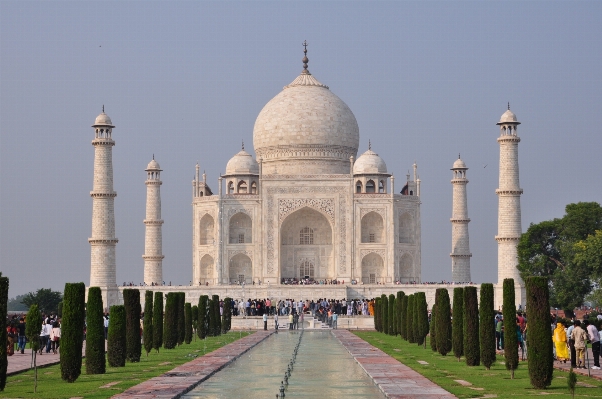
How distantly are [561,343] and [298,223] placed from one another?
85.0 ft

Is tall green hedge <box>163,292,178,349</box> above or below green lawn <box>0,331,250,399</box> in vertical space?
above

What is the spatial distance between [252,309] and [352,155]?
464 inches

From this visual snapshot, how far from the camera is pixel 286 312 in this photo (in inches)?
1356

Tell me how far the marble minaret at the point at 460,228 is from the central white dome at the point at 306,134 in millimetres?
4417

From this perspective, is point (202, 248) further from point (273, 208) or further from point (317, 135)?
point (317, 135)

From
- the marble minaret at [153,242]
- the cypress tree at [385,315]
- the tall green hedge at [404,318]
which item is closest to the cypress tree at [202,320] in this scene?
the tall green hedge at [404,318]

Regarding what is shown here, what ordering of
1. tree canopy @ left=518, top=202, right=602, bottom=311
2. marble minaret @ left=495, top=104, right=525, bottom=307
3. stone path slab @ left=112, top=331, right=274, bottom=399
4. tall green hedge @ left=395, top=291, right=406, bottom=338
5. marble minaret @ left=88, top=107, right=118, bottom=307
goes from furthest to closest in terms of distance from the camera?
1. marble minaret @ left=88, top=107, right=118, bottom=307
2. marble minaret @ left=495, top=104, right=525, bottom=307
3. tree canopy @ left=518, top=202, right=602, bottom=311
4. tall green hedge @ left=395, top=291, right=406, bottom=338
5. stone path slab @ left=112, top=331, right=274, bottom=399

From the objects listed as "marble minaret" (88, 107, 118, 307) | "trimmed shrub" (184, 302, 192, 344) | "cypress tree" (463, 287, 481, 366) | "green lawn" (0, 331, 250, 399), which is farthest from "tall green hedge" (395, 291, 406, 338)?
"marble minaret" (88, 107, 118, 307)

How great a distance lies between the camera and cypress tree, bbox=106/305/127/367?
15.8 meters

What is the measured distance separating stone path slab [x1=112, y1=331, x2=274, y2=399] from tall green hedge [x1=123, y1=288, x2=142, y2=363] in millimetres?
956

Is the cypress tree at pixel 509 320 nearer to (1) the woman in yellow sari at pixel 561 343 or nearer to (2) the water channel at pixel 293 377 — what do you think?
(2) the water channel at pixel 293 377

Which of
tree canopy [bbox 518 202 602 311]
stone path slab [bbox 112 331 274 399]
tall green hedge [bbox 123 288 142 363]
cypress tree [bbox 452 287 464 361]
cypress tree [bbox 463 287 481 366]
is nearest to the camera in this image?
stone path slab [bbox 112 331 274 399]

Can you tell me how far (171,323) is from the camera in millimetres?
20375

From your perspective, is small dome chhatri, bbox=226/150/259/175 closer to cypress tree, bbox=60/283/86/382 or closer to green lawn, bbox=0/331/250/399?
green lawn, bbox=0/331/250/399
